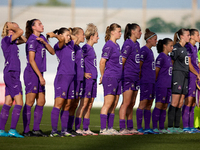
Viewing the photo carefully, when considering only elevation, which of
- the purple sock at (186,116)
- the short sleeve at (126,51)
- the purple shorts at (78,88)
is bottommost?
the purple sock at (186,116)

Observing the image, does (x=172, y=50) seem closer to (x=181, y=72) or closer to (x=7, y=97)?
(x=181, y=72)

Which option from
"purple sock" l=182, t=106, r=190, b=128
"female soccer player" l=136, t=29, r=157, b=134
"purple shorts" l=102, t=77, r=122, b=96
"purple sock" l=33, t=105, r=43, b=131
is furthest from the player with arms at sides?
"purple sock" l=182, t=106, r=190, b=128

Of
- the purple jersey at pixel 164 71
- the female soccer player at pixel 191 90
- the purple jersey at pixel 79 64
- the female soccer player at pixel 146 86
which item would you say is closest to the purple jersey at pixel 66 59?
the purple jersey at pixel 79 64

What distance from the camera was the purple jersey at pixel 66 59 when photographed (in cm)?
797

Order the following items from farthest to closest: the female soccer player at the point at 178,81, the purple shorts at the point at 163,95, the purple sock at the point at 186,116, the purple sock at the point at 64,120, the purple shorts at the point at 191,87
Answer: the purple shorts at the point at 191,87, the purple sock at the point at 186,116, the female soccer player at the point at 178,81, the purple shorts at the point at 163,95, the purple sock at the point at 64,120

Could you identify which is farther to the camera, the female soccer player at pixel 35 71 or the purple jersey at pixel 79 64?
the purple jersey at pixel 79 64

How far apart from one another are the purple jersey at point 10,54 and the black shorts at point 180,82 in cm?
346

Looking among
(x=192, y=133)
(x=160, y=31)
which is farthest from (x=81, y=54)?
(x=160, y=31)

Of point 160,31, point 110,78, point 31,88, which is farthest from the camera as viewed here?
point 160,31

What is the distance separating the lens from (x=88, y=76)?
8.72 m

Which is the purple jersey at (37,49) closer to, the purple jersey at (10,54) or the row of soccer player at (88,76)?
the row of soccer player at (88,76)

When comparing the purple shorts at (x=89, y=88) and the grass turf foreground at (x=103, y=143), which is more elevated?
the purple shorts at (x=89, y=88)

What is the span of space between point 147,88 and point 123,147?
100 inches

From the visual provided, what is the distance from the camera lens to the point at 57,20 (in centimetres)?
2014
